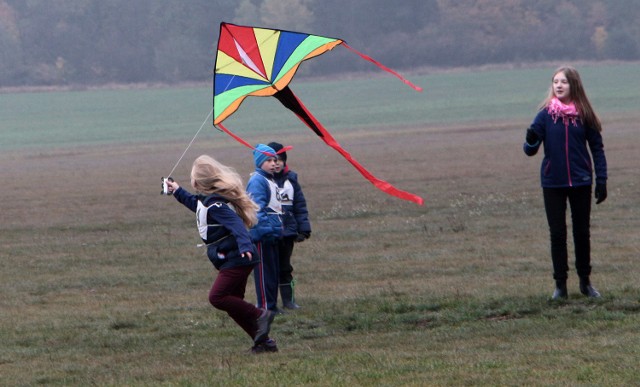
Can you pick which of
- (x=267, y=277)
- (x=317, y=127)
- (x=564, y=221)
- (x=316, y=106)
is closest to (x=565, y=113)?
(x=564, y=221)

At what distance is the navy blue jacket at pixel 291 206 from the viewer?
975 cm

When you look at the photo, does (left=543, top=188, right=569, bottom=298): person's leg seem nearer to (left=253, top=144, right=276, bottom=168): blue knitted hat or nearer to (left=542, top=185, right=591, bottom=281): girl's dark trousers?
(left=542, top=185, right=591, bottom=281): girl's dark trousers

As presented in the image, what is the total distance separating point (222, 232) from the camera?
306 inches

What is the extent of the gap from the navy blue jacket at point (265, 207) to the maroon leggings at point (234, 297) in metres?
1.56

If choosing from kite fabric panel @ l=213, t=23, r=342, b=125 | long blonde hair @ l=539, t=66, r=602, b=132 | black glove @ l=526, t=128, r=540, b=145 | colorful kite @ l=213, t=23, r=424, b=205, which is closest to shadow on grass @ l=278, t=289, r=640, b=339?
black glove @ l=526, t=128, r=540, b=145

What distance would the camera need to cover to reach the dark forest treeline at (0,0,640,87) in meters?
88.8

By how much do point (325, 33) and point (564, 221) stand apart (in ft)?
277

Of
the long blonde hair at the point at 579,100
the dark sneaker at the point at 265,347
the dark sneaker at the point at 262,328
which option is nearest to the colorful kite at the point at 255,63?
the long blonde hair at the point at 579,100

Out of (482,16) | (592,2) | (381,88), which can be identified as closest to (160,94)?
(381,88)

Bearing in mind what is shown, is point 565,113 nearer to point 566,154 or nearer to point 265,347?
point 566,154

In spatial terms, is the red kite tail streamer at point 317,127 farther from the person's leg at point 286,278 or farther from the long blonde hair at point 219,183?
the person's leg at point 286,278

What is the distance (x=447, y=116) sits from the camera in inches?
2211

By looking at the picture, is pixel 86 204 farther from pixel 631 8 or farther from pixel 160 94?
pixel 631 8

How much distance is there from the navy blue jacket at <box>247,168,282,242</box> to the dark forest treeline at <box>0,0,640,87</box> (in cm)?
7736
